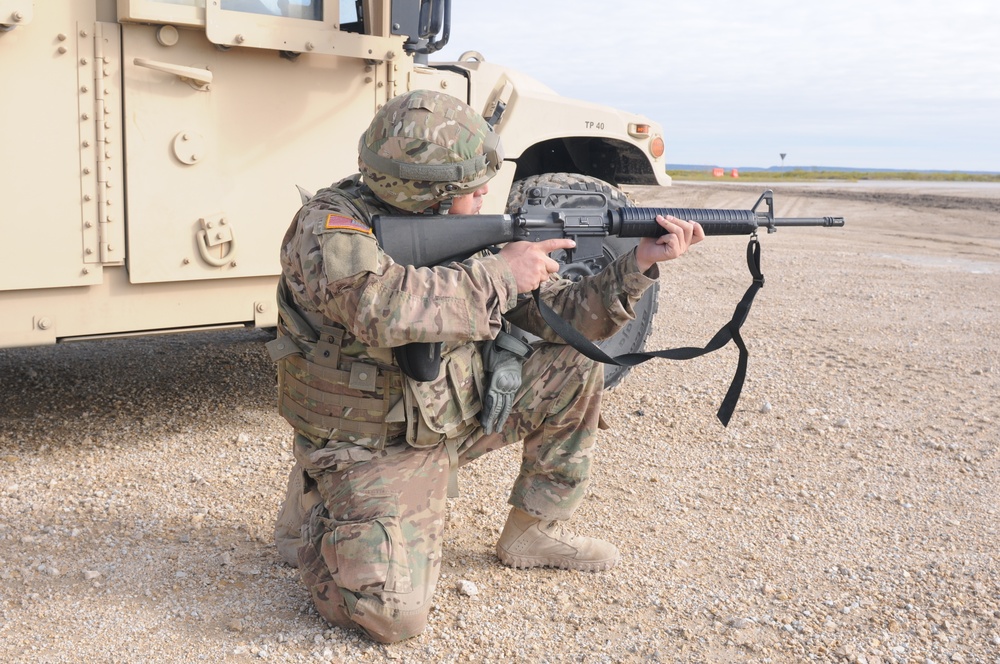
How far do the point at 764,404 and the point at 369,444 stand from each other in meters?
2.60

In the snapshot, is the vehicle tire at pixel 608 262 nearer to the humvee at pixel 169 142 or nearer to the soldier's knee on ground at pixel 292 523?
the humvee at pixel 169 142

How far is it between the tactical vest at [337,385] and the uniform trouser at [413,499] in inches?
3.4

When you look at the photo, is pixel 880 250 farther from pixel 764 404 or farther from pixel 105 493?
pixel 105 493

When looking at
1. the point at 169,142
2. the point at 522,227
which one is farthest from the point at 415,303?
the point at 169,142

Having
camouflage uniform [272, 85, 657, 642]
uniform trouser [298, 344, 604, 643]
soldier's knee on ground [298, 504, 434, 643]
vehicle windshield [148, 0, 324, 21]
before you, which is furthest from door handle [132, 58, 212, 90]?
soldier's knee on ground [298, 504, 434, 643]

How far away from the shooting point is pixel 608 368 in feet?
15.6

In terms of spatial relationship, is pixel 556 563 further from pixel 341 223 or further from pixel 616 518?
pixel 341 223

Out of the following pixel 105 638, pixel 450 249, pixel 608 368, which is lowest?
pixel 105 638

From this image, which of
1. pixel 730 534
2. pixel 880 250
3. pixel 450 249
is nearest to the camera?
pixel 450 249

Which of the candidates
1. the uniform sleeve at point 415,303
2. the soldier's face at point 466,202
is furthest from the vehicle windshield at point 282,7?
the uniform sleeve at point 415,303

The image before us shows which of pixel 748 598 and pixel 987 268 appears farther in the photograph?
pixel 987 268

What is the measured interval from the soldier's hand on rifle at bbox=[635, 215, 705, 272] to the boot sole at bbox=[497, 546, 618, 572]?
0.92 metres

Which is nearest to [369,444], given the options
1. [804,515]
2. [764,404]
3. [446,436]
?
[446,436]

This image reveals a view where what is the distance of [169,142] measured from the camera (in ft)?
12.1
